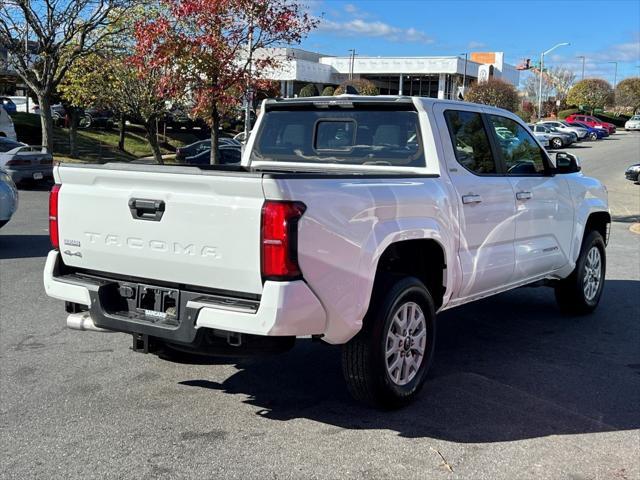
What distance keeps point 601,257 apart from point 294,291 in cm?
501

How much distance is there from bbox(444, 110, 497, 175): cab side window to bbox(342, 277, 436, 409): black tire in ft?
4.24

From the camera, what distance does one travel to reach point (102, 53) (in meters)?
26.3

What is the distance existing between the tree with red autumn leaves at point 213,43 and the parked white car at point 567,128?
124ft

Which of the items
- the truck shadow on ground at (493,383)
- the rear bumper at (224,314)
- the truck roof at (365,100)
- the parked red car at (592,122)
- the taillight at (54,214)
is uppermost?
the parked red car at (592,122)

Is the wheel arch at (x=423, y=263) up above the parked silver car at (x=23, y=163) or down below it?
above

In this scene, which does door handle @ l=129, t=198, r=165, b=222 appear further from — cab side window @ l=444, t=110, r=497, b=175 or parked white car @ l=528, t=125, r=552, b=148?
parked white car @ l=528, t=125, r=552, b=148

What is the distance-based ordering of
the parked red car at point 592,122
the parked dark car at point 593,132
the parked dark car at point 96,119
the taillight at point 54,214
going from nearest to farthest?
the taillight at point 54,214
the parked dark car at point 96,119
the parked dark car at point 593,132
the parked red car at point 592,122

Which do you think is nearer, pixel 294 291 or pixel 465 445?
pixel 294 291

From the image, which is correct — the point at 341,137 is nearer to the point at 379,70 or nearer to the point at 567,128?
the point at 567,128

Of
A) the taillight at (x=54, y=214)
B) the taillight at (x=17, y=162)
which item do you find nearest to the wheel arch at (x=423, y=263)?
the taillight at (x=54, y=214)

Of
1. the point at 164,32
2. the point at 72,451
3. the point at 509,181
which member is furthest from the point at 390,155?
the point at 164,32

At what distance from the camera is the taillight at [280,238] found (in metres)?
3.66

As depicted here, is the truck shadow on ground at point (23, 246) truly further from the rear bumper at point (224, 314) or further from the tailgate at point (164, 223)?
the rear bumper at point (224, 314)

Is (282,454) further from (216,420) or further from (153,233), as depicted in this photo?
(153,233)
